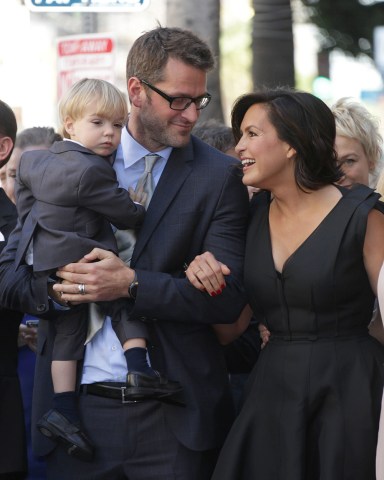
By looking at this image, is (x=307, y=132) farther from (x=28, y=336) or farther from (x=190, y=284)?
(x=28, y=336)

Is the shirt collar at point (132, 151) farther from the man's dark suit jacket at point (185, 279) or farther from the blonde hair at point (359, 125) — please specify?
the blonde hair at point (359, 125)

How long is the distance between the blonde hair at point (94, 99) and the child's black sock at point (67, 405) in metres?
1.24

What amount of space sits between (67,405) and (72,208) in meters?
0.83

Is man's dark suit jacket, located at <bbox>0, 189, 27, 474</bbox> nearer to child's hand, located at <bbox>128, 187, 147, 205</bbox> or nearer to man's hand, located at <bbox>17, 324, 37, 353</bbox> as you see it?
man's hand, located at <bbox>17, 324, 37, 353</bbox>

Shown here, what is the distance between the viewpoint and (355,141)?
5.43 meters

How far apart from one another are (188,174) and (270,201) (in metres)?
0.40

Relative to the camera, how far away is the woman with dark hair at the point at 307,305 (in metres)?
4.14

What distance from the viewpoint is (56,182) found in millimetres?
4484

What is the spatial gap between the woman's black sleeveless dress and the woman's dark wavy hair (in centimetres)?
15

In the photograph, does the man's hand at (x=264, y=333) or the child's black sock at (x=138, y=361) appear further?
the man's hand at (x=264, y=333)

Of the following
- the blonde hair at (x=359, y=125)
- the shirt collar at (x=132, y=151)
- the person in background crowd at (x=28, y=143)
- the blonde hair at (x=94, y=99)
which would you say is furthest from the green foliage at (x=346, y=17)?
the shirt collar at (x=132, y=151)

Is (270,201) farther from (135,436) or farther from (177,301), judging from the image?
(135,436)

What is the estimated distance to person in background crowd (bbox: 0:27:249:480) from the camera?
436 centimetres

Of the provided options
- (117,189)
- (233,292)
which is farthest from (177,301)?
(117,189)
